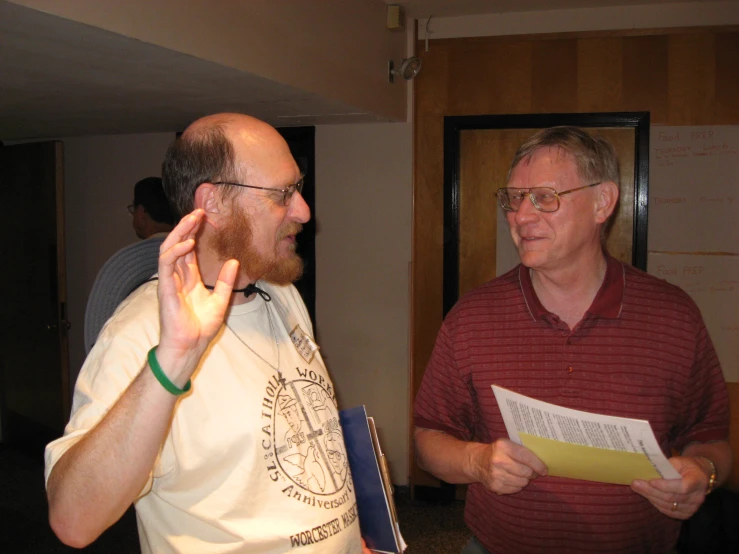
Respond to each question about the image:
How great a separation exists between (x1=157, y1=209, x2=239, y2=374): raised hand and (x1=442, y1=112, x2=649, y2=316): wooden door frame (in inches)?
105

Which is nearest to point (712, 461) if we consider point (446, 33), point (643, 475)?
point (643, 475)

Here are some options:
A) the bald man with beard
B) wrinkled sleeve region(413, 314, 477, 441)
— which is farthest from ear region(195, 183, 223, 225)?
wrinkled sleeve region(413, 314, 477, 441)

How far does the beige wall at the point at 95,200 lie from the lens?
407cm

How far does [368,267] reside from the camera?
3.64 m

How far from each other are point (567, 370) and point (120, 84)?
188cm

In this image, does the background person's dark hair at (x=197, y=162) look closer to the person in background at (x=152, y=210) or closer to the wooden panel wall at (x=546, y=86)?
the person in background at (x=152, y=210)

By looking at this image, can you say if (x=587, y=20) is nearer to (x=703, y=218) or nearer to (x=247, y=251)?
(x=703, y=218)

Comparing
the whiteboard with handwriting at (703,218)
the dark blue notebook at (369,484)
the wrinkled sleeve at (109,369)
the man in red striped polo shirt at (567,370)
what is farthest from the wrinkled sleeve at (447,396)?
the whiteboard with handwriting at (703,218)

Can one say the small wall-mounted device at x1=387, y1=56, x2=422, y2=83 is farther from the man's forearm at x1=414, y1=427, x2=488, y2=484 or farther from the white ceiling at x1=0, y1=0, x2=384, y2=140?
the man's forearm at x1=414, y1=427, x2=488, y2=484

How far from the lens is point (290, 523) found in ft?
3.92

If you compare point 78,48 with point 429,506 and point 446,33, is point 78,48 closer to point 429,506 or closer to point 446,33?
point 446,33

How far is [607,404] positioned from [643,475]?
0.20 meters

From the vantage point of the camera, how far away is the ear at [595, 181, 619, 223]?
1.59m

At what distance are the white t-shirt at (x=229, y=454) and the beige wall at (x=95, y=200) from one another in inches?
123
